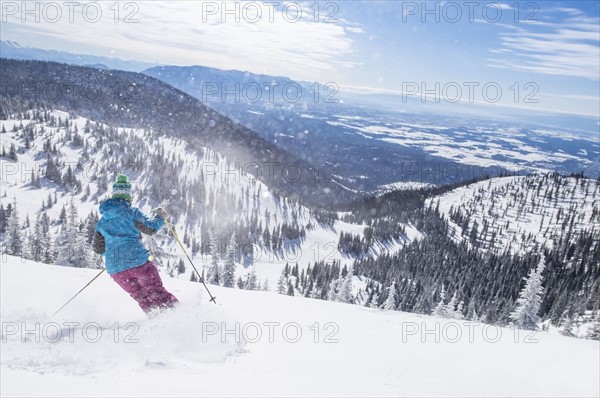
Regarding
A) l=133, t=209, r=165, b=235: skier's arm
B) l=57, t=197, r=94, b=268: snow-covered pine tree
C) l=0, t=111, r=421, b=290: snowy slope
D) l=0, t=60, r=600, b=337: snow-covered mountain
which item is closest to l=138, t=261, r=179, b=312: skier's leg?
l=133, t=209, r=165, b=235: skier's arm

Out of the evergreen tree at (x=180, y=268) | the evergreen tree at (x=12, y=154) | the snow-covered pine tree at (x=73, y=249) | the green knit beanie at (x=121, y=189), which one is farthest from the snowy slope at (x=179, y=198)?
the green knit beanie at (x=121, y=189)

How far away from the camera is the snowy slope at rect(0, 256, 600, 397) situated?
5.11 meters

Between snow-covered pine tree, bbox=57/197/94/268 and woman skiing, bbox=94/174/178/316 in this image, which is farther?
snow-covered pine tree, bbox=57/197/94/268

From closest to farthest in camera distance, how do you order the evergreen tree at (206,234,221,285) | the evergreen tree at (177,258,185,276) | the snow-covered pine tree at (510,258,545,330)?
the snow-covered pine tree at (510,258,545,330), the evergreen tree at (206,234,221,285), the evergreen tree at (177,258,185,276)

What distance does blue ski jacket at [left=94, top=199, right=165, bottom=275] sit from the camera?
8.14 meters

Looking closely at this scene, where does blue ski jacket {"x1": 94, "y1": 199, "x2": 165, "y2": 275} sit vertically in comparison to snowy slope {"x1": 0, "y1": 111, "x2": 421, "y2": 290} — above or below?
above

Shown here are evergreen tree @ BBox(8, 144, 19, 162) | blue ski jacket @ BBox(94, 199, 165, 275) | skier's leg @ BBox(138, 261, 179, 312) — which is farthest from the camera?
evergreen tree @ BBox(8, 144, 19, 162)

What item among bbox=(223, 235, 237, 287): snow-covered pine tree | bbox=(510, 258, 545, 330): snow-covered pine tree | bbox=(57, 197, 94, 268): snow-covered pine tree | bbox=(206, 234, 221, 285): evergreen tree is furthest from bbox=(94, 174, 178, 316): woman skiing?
bbox=(223, 235, 237, 287): snow-covered pine tree

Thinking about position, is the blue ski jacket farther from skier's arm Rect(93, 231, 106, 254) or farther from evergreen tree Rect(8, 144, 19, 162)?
evergreen tree Rect(8, 144, 19, 162)

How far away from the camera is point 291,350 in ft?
24.8

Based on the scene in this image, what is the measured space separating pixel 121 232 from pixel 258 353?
411cm

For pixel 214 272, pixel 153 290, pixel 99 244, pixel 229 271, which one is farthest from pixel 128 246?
pixel 214 272

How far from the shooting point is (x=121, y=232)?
26.8 ft

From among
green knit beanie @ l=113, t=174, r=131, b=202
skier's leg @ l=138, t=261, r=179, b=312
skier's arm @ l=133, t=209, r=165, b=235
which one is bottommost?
skier's leg @ l=138, t=261, r=179, b=312
